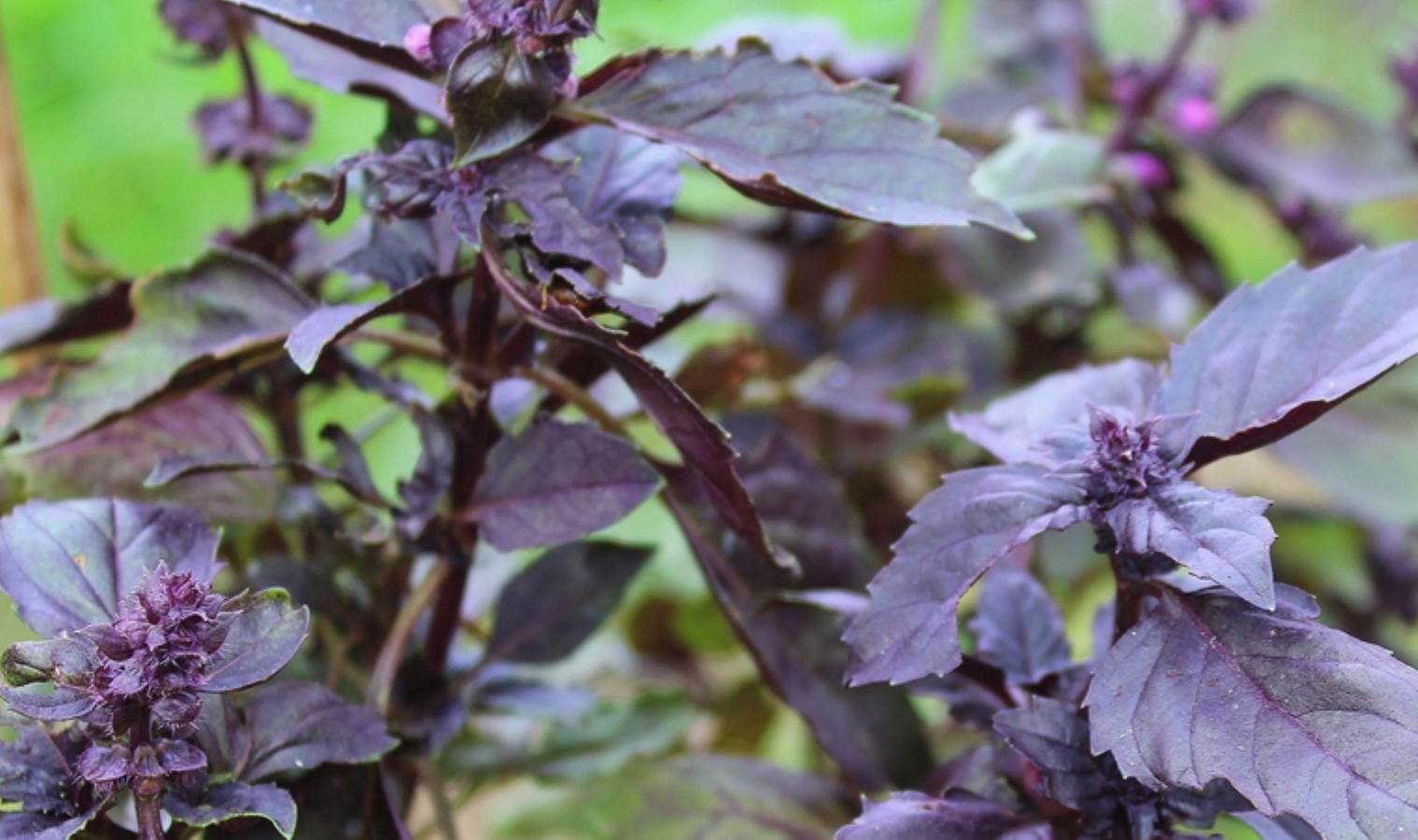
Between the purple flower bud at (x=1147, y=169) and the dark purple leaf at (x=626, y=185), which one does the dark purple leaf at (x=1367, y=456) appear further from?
the dark purple leaf at (x=626, y=185)

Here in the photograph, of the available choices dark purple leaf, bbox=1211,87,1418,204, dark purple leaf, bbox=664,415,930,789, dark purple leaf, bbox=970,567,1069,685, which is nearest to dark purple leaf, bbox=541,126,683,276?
dark purple leaf, bbox=664,415,930,789

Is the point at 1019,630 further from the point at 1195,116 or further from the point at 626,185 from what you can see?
the point at 1195,116

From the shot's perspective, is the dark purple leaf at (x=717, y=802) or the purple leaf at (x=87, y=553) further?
the dark purple leaf at (x=717, y=802)

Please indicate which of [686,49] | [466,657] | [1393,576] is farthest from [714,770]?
[1393,576]

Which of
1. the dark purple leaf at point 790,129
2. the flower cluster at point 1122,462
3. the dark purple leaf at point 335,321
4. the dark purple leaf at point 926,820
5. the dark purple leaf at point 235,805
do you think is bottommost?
the dark purple leaf at point 926,820

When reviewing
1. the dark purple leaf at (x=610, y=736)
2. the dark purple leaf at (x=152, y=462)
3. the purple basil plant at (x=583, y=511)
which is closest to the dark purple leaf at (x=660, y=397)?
the purple basil plant at (x=583, y=511)

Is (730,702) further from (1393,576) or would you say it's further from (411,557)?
(1393,576)

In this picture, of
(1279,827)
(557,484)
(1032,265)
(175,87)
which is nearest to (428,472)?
(557,484)
